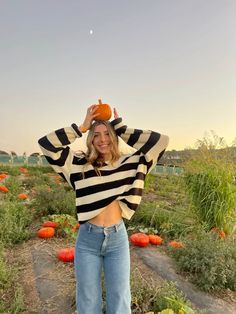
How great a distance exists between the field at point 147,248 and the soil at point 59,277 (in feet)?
0.04

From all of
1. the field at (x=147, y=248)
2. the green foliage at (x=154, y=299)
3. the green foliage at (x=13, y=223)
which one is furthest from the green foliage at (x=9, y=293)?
the green foliage at (x=154, y=299)

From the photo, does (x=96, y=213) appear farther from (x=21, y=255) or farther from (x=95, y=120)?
(x=21, y=255)

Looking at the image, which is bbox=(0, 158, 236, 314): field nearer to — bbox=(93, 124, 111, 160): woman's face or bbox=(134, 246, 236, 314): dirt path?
bbox=(134, 246, 236, 314): dirt path

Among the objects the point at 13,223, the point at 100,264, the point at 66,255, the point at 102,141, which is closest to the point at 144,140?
the point at 102,141

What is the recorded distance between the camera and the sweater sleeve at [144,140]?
10.1 ft

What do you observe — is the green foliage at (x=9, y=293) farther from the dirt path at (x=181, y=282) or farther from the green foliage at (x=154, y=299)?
the dirt path at (x=181, y=282)

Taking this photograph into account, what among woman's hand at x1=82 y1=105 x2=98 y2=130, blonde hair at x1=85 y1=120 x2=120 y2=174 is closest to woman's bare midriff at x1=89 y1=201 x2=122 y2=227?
blonde hair at x1=85 y1=120 x2=120 y2=174

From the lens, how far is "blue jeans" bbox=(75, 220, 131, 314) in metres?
2.71

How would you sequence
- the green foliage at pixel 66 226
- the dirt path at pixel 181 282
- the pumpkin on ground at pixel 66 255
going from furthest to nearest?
the green foliage at pixel 66 226, the pumpkin on ground at pixel 66 255, the dirt path at pixel 181 282

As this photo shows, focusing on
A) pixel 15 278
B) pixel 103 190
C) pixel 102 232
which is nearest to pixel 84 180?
pixel 103 190

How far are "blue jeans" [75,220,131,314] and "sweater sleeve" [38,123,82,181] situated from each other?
1.78ft

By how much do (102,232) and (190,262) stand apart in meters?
2.44

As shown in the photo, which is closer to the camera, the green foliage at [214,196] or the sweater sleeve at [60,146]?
the sweater sleeve at [60,146]

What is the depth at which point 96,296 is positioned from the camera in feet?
9.08
